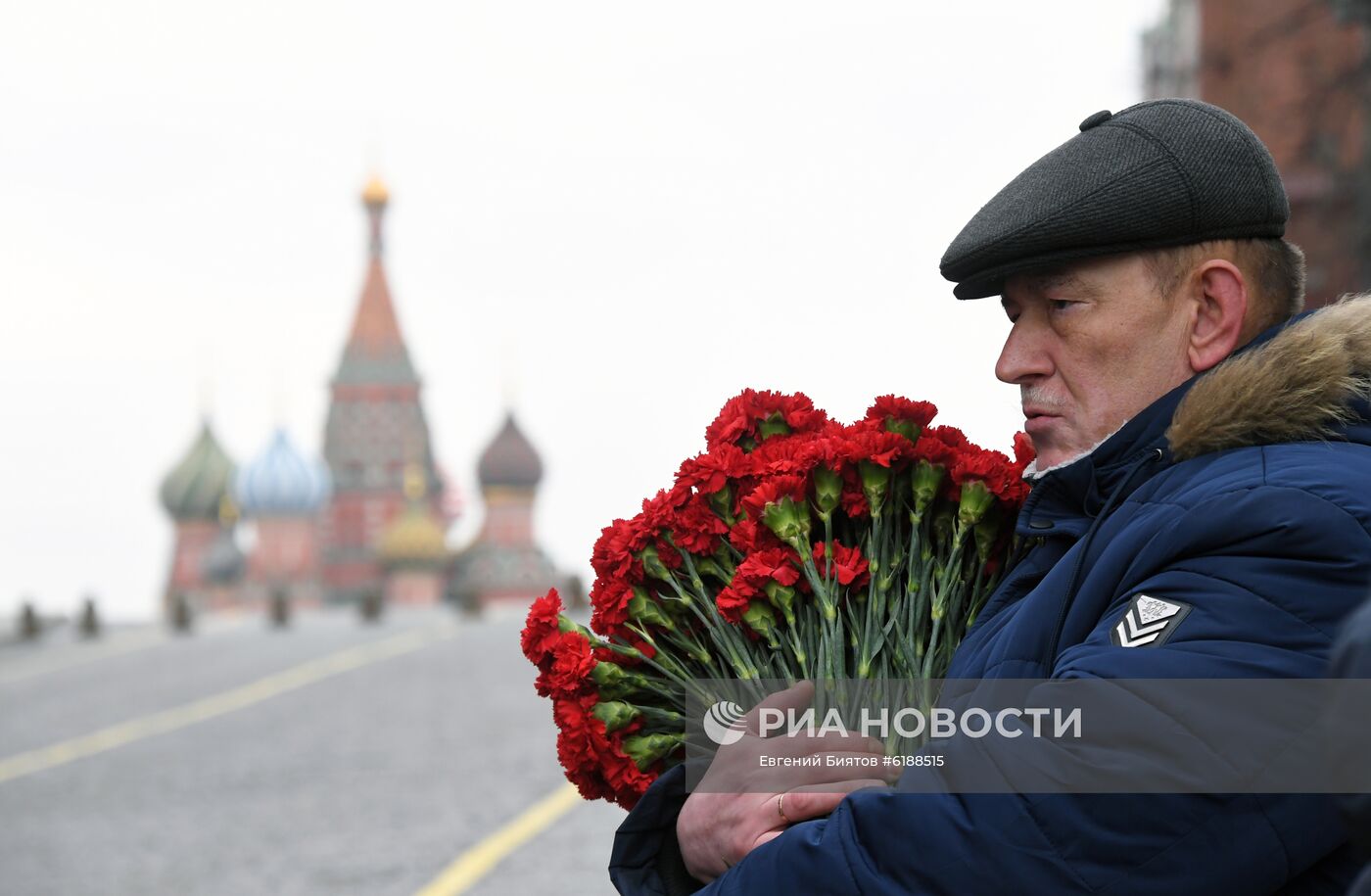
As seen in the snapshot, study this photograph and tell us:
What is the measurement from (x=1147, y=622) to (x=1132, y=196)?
572mm

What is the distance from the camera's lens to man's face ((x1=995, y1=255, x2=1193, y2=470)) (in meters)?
2.41

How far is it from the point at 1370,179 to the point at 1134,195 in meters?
17.2

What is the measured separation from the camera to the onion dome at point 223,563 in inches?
2813

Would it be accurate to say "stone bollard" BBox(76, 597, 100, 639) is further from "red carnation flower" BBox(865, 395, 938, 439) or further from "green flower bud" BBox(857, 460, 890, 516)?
"green flower bud" BBox(857, 460, 890, 516)

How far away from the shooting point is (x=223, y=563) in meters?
71.7

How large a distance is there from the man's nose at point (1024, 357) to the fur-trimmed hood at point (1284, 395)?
0.22 metres

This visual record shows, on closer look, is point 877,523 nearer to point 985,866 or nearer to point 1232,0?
point 985,866

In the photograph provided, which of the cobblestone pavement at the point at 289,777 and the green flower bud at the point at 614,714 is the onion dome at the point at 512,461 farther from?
the green flower bud at the point at 614,714

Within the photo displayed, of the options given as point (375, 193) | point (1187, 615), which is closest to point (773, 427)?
point (1187, 615)

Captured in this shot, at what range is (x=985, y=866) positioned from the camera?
2.09 m

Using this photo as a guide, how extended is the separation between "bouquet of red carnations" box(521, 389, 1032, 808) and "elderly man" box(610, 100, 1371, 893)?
0.49 ft

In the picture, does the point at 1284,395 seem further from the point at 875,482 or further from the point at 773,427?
the point at 773,427

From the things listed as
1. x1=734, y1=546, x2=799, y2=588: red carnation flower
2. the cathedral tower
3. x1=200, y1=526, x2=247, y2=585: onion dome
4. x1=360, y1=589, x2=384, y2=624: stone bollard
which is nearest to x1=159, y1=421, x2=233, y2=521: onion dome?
x1=200, y1=526, x2=247, y2=585: onion dome

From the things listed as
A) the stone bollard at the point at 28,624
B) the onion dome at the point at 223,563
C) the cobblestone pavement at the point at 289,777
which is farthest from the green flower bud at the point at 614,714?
the onion dome at the point at 223,563
